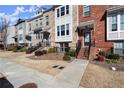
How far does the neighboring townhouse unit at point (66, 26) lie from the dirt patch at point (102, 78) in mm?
10903

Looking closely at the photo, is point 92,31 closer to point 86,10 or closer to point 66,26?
point 86,10

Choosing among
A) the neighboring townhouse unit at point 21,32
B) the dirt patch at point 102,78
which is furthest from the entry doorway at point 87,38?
the neighboring townhouse unit at point 21,32

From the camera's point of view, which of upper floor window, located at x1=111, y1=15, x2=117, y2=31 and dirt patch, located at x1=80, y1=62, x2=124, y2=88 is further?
upper floor window, located at x1=111, y1=15, x2=117, y2=31

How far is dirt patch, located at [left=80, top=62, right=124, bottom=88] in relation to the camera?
10.3 metres

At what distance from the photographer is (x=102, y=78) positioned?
1152cm

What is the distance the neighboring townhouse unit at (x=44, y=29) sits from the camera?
28484 mm

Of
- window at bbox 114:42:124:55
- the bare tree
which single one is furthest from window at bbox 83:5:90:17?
the bare tree

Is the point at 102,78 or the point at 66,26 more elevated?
the point at 66,26

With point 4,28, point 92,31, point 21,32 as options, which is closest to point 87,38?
point 92,31

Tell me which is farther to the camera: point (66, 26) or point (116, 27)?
point (66, 26)

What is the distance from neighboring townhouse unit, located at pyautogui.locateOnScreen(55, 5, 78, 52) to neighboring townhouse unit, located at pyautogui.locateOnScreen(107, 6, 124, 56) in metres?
5.52

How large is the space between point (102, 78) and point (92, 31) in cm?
1074

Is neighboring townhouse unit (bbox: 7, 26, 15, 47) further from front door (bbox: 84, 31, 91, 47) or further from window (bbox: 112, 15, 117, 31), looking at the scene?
window (bbox: 112, 15, 117, 31)

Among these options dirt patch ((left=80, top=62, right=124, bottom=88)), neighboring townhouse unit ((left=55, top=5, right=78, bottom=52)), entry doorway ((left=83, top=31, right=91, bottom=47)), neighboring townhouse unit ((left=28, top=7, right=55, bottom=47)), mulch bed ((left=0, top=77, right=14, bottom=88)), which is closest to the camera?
dirt patch ((left=80, top=62, right=124, bottom=88))
